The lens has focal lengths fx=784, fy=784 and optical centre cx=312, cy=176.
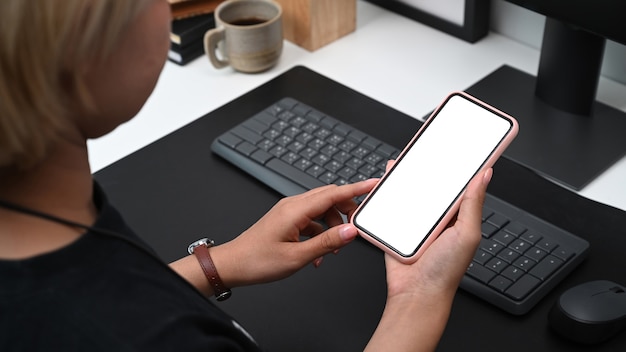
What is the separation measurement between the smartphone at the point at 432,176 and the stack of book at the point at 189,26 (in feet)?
1.66

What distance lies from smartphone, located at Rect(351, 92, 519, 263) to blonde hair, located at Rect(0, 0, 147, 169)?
0.33 m

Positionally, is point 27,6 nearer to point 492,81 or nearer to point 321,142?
point 321,142

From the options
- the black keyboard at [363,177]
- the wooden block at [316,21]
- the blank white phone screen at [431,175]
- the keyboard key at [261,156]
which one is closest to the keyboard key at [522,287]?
the black keyboard at [363,177]

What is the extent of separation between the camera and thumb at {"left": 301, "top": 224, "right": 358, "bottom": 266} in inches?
28.3

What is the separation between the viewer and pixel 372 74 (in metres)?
1.10

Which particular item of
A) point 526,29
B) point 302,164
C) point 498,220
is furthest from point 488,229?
point 526,29

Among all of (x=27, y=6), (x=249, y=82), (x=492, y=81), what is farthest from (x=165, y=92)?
(x=27, y=6)

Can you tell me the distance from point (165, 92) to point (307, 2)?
24 cm

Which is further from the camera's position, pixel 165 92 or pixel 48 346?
pixel 165 92

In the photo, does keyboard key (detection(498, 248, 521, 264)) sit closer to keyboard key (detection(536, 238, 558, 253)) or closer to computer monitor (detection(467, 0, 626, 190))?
keyboard key (detection(536, 238, 558, 253))

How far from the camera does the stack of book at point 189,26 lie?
1.15 m

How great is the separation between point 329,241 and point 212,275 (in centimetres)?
12

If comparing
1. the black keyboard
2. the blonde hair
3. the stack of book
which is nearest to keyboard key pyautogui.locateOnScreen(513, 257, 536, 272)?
the black keyboard

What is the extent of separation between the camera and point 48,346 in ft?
1.60
